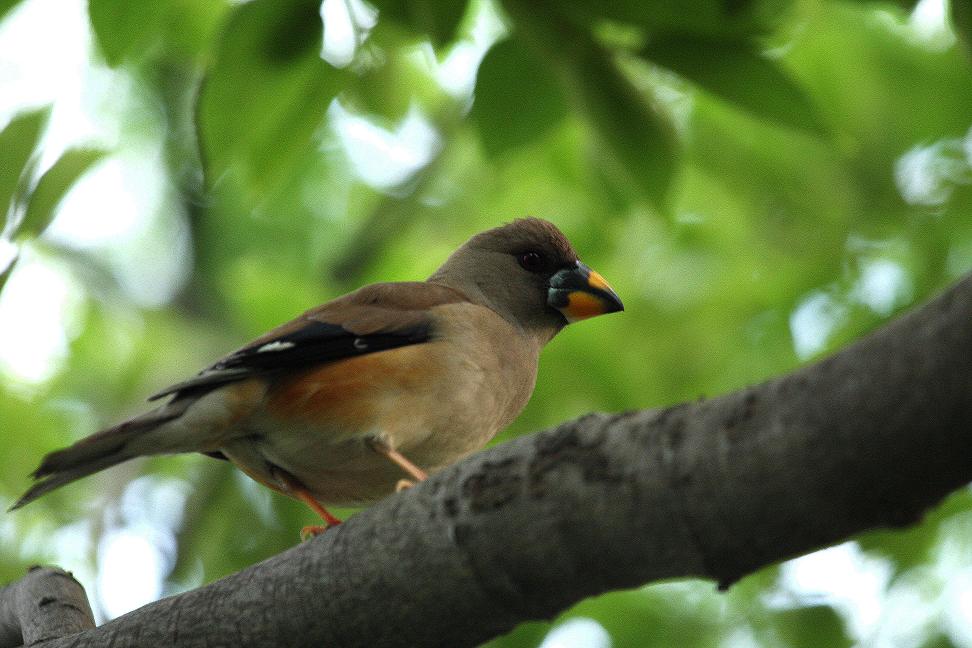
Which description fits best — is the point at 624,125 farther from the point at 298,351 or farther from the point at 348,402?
the point at 298,351

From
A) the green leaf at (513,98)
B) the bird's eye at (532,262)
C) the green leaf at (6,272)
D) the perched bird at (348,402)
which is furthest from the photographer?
the bird's eye at (532,262)

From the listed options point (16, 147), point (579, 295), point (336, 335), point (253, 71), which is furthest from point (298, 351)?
point (579, 295)

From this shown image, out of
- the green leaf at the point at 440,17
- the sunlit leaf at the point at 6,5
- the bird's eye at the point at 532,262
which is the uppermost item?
the sunlit leaf at the point at 6,5

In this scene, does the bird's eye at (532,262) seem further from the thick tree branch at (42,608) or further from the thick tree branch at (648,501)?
the thick tree branch at (648,501)

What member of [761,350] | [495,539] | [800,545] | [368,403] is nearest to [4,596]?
[368,403]

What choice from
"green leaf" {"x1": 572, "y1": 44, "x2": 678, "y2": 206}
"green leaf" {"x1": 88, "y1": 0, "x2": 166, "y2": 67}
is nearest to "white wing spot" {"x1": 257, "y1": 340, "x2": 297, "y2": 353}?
"green leaf" {"x1": 88, "y1": 0, "x2": 166, "y2": 67}

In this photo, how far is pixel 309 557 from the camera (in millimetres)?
3010

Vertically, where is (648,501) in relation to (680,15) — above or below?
below

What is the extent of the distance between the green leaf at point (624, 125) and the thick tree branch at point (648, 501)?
1616 mm

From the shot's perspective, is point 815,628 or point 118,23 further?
point 815,628

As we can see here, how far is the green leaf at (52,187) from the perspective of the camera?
3.36m

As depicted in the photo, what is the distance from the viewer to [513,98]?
4.10 m

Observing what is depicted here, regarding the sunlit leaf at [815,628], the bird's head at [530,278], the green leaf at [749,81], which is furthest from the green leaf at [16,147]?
the sunlit leaf at [815,628]

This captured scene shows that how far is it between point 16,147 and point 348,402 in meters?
1.63
